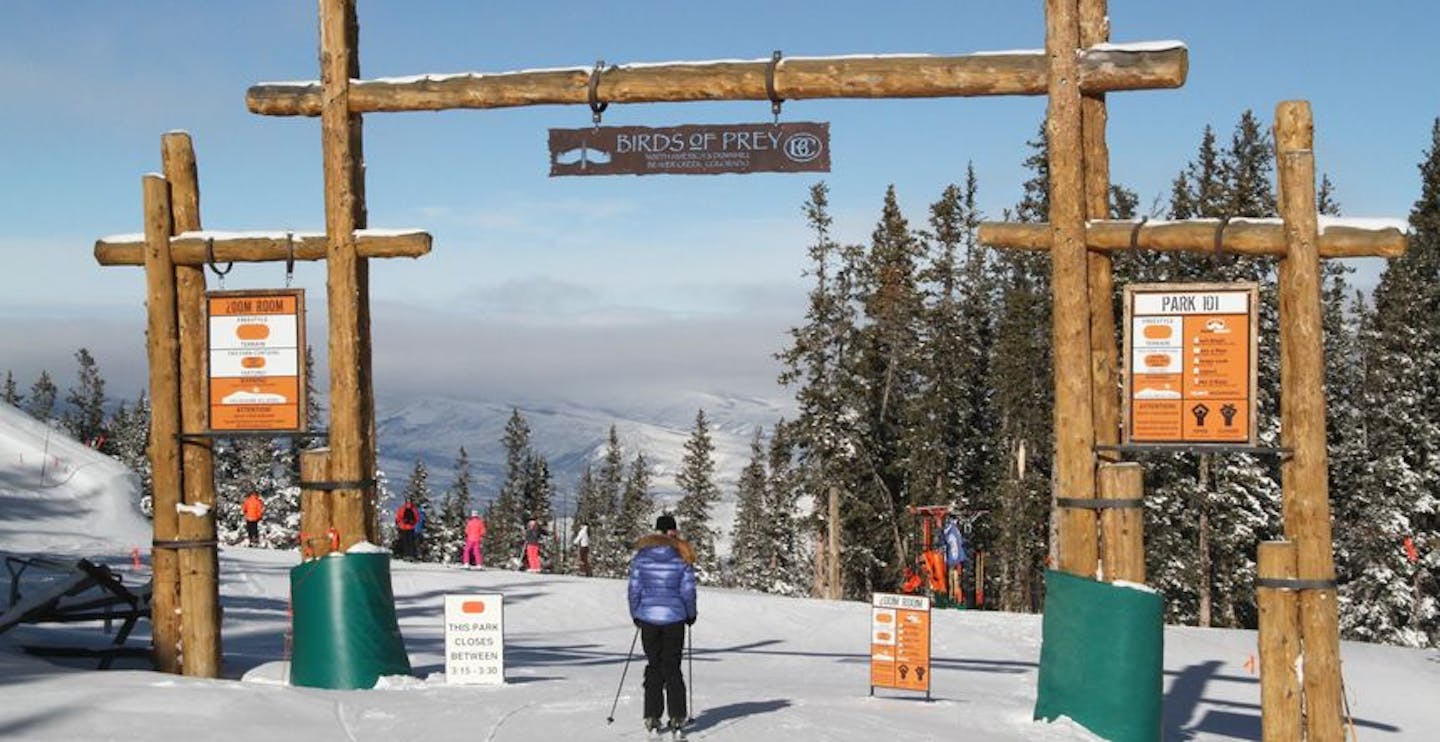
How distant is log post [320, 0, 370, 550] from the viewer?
1341 cm

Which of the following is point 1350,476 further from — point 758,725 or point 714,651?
point 758,725

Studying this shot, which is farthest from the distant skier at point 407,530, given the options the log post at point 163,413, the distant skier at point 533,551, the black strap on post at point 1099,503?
the black strap on post at point 1099,503

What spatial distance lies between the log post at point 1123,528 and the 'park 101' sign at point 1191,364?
32cm

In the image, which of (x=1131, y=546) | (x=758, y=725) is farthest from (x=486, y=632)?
(x=1131, y=546)

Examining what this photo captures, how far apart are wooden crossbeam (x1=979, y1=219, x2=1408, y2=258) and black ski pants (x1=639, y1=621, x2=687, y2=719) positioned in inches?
156

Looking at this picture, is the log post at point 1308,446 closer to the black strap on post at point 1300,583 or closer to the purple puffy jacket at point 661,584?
the black strap on post at point 1300,583

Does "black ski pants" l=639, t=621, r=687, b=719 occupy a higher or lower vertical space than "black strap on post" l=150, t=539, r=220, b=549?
lower

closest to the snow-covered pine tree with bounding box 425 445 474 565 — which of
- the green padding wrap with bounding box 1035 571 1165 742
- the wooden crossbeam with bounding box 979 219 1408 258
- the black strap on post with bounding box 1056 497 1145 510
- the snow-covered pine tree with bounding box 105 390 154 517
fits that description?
the snow-covered pine tree with bounding box 105 390 154 517

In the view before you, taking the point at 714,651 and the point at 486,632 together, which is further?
the point at 714,651

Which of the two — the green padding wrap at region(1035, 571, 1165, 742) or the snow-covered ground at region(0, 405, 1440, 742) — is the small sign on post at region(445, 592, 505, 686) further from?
the green padding wrap at region(1035, 571, 1165, 742)

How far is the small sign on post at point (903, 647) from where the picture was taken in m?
14.2

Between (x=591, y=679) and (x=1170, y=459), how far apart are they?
30.8 meters

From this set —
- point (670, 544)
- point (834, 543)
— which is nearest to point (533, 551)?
point (834, 543)

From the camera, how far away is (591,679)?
15250mm
